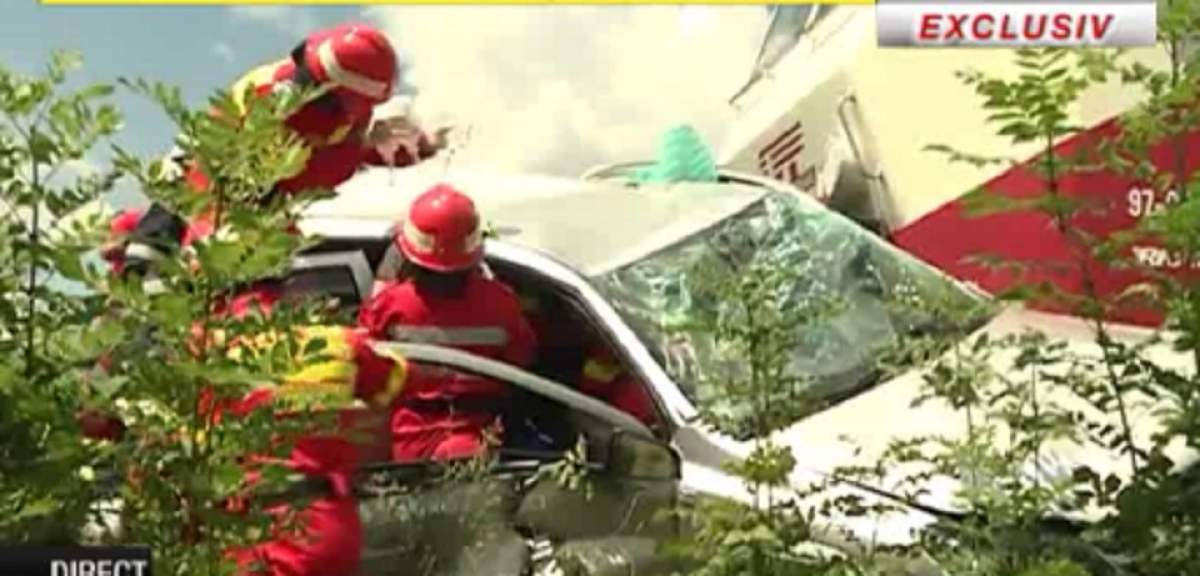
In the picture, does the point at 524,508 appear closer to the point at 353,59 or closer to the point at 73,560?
the point at 353,59

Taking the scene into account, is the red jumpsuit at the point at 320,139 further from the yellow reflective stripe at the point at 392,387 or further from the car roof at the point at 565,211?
the yellow reflective stripe at the point at 392,387

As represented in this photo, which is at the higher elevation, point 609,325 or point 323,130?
point 323,130

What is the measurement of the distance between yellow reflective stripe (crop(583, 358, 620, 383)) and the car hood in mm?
A: 441

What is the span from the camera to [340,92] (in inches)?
106

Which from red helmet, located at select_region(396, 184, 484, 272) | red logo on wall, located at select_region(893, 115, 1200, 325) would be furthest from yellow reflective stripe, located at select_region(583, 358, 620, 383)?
red logo on wall, located at select_region(893, 115, 1200, 325)

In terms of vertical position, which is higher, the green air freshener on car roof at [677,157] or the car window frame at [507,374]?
the green air freshener on car roof at [677,157]

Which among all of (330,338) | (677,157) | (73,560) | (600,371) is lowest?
(73,560)

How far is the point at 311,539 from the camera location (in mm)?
2203

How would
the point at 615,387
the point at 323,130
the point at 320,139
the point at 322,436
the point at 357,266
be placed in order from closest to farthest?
the point at 322,436, the point at 320,139, the point at 323,130, the point at 615,387, the point at 357,266

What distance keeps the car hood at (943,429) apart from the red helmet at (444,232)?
0.73 meters

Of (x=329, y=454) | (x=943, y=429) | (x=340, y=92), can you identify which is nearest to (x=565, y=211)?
(x=340, y=92)

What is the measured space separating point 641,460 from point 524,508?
183mm

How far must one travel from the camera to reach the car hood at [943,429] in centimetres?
205

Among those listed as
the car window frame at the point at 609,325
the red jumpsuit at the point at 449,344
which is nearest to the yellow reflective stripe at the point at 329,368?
the red jumpsuit at the point at 449,344
